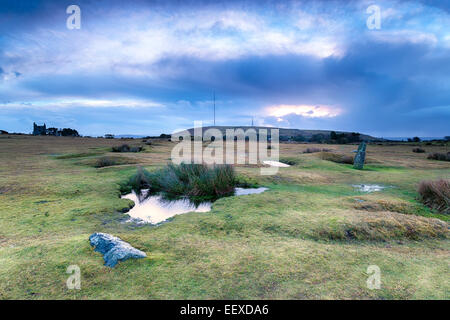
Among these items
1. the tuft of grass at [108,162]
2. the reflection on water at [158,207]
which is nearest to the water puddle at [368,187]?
the reflection on water at [158,207]

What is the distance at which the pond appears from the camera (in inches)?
248

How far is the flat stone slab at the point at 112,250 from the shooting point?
345 centimetres

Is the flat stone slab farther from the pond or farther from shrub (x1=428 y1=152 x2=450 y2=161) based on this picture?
shrub (x1=428 y1=152 x2=450 y2=161)

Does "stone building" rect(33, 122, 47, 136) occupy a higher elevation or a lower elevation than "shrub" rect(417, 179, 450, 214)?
higher

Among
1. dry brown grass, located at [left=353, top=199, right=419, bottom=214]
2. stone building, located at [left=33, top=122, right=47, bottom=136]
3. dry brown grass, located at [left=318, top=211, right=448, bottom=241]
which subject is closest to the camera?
dry brown grass, located at [left=318, top=211, right=448, bottom=241]

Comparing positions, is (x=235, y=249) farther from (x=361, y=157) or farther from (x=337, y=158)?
(x=337, y=158)

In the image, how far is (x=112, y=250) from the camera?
3586 millimetres

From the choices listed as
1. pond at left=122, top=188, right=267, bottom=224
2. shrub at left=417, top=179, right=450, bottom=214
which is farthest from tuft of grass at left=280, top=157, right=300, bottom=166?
shrub at left=417, top=179, right=450, bottom=214

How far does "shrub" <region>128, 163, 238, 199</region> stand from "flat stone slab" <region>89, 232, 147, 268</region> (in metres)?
4.89

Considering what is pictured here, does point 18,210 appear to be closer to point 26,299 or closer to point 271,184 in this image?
point 26,299

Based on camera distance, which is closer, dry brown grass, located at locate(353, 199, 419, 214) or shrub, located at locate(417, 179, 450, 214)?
dry brown grass, located at locate(353, 199, 419, 214)

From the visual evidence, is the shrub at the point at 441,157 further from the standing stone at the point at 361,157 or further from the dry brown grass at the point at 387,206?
the dry brown grass at the point at 387,206

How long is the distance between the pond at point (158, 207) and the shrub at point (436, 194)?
16.9 ft
